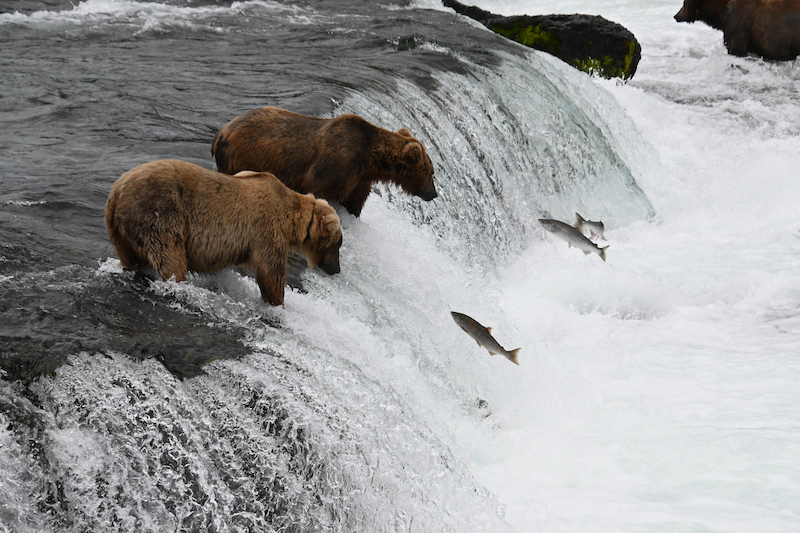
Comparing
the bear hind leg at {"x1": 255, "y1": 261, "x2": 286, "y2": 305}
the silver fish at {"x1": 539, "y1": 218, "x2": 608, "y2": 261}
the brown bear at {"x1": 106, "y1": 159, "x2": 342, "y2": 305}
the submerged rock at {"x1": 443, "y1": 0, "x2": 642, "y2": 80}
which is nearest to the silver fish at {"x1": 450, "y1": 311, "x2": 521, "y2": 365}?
the brown bear at {"x1": 106, "y1": 159, "x2": 342, "y2": 305}

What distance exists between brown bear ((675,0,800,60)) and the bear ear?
11154mm

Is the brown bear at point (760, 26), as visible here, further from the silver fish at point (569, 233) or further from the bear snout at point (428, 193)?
the bear snout at point (428, 193)

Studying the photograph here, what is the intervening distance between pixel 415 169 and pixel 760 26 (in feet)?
37.5

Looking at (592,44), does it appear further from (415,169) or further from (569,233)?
(415,169)

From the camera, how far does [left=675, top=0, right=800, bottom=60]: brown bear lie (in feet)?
46.1

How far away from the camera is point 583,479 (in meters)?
4.52

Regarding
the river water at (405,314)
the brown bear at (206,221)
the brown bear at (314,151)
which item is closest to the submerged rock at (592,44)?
the river water at (405,314)

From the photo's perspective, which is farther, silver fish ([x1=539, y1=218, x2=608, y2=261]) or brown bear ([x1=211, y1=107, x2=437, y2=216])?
silver fish ([x1=539, y1=218, x2=608, y2=261])

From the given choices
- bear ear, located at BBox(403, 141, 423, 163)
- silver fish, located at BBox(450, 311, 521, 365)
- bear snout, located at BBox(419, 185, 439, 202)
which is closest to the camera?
silver fish, located at BBox(450, 311, 521, 365)

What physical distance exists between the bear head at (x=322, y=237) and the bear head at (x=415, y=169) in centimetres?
126

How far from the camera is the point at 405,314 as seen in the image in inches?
200

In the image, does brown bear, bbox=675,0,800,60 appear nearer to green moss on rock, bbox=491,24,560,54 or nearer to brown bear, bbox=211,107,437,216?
green moss on rock, bbox=491,24,560,54

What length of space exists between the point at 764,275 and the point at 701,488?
12.2 feet

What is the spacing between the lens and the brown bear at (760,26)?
14047 millimetres
